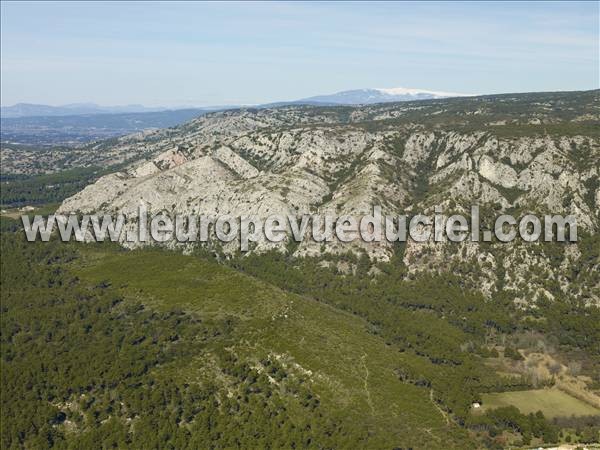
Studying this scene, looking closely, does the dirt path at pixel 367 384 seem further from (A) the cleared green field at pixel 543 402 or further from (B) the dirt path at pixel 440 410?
(A) the cleared green field at pixel 543 402

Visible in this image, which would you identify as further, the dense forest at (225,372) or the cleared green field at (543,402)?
the cleared green field at (543,402)

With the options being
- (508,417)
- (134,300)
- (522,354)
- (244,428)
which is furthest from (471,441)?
(134,300)

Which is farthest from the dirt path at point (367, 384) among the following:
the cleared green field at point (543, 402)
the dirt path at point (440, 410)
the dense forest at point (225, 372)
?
the cleared green field at point (543, 402)

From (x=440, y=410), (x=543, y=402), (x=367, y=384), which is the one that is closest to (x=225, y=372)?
(x=367, y=384)

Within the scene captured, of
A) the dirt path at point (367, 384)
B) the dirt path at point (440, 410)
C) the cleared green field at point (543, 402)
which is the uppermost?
the dirt path at point (367, 384)

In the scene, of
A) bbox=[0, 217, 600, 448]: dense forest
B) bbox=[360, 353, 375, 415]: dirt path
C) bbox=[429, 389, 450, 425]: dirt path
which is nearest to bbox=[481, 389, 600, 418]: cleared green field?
bbox=[0, 217, 600, 448]: dense forest

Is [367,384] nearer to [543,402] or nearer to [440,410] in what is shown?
[440,410]

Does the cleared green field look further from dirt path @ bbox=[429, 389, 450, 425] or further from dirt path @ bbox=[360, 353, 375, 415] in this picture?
dirt path @ bbox=[360, 353, 375, 415]

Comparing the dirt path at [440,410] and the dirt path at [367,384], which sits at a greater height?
the dirt path at [367,384]
